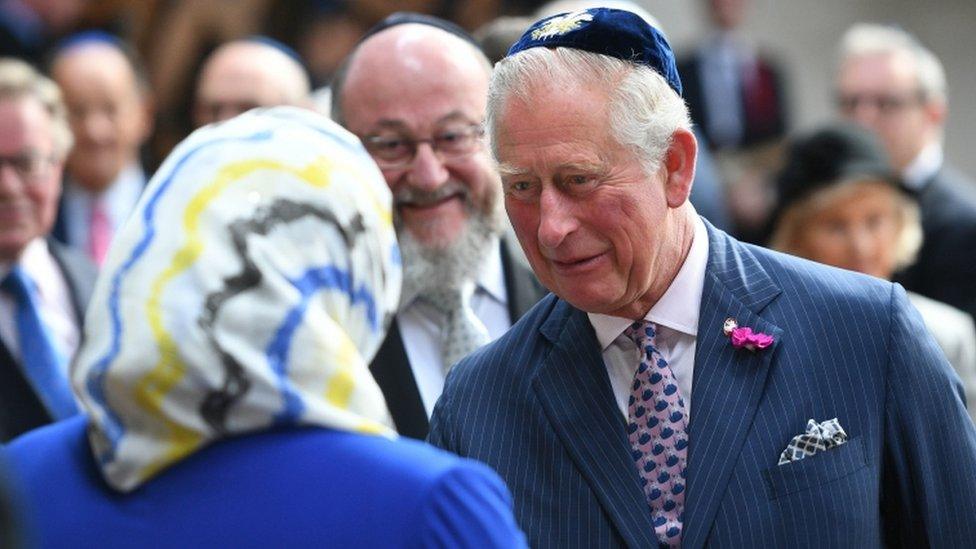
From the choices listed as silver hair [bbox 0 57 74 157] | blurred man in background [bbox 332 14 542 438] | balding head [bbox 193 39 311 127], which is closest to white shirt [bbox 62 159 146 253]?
balding head [bbox 193 39 311 127]

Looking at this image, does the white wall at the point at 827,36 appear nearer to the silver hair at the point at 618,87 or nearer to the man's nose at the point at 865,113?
the man's nose at the point at 865,113

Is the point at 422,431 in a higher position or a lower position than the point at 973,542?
lower

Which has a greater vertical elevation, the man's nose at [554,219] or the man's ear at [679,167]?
the man's ear at [679,167]

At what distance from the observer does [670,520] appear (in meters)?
2.76

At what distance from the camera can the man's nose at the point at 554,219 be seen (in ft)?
9.28

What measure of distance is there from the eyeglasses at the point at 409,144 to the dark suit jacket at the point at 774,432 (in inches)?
39.9

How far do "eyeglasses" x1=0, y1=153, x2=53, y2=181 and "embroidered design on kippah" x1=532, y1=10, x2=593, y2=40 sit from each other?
2.51 meters

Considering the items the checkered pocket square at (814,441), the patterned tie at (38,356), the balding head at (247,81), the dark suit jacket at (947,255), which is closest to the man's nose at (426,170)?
the patterned tie at (38,356)

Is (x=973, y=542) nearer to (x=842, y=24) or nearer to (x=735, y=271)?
(x=735, y=271)

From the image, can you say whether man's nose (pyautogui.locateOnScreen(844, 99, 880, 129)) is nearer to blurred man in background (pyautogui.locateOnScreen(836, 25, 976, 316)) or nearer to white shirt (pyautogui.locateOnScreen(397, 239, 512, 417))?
blurred man in background (pyautogui.locateOnScreen(836, 25, 976, 316))

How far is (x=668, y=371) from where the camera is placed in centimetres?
286

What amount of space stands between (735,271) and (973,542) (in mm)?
626

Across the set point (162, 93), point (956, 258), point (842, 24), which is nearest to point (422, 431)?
point (956, 258)

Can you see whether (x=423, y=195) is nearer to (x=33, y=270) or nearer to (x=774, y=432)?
(x=774, y=432)
